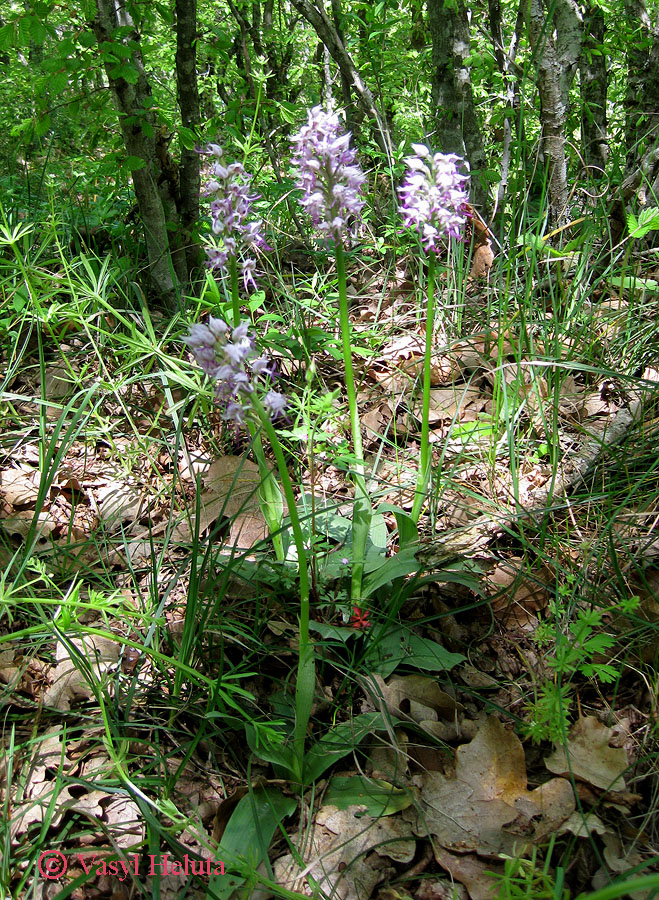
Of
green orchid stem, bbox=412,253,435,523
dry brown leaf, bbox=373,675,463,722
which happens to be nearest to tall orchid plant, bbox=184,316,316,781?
dry brown leaf, bbox=373,675,463,722

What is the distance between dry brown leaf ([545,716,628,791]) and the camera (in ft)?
4.53

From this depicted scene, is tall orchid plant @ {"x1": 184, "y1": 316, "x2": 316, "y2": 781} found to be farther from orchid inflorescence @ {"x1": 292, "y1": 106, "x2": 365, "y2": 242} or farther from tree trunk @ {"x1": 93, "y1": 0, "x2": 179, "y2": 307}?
tree trunk @ {"x1": 93, "y1": 0, "x2": 179, "y2": 307}

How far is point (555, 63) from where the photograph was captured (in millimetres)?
2645

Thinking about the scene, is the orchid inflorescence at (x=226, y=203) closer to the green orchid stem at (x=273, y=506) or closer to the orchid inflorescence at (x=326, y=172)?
the orchid inflorescence at (x=326, y=172)

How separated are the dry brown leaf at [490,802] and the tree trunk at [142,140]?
1994 millimetres

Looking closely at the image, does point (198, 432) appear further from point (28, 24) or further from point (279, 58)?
point (279, 58)

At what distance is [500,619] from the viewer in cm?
178

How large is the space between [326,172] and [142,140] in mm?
1517

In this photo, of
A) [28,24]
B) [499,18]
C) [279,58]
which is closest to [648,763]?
[28,24]

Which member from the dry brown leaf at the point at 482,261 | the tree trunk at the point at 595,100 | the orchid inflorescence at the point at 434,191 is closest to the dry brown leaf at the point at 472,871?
the orchid inflorescence at the point at 434,191

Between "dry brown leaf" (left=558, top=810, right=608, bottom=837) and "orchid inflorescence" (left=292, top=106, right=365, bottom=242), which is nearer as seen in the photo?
"dry brown leaf" (left=558, top=810, right=608, bottom=837)

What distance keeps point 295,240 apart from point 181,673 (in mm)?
2486

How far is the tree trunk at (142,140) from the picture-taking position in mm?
2480

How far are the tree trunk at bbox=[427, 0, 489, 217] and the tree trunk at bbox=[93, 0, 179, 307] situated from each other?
1.29 m
